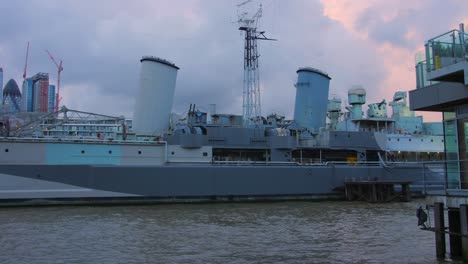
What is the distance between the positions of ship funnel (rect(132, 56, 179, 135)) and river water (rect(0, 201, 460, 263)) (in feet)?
23.4

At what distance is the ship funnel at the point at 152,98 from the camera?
23422 millimetres

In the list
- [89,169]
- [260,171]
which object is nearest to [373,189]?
[260,171]

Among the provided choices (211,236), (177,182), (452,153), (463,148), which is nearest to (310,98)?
(177,182)

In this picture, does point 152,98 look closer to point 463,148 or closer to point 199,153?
point 199,153

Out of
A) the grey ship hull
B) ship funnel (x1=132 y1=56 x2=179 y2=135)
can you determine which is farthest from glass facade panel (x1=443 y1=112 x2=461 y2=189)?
ship funnel (x1=132 y1=56 x2=179 y2=135)

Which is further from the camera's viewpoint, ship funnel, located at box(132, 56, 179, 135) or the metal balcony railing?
ship funnel, located at box(132, 56, 179, 135)

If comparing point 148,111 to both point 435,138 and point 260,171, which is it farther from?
point 435,138

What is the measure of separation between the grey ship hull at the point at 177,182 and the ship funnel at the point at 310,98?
13.4 ft

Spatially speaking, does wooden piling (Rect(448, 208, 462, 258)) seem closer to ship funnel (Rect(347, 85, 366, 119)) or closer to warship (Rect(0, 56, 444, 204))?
warship (Rect(0, 56, 444, 204))

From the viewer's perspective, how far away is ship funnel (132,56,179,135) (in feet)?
76.8

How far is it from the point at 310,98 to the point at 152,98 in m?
9.96

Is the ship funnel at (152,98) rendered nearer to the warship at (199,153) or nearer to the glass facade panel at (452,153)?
the warship at (199,153)

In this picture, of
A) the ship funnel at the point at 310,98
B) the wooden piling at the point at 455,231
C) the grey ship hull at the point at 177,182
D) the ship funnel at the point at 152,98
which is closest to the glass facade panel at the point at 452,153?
the wooden piling at the point at 455,231

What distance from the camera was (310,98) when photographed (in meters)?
26.7
